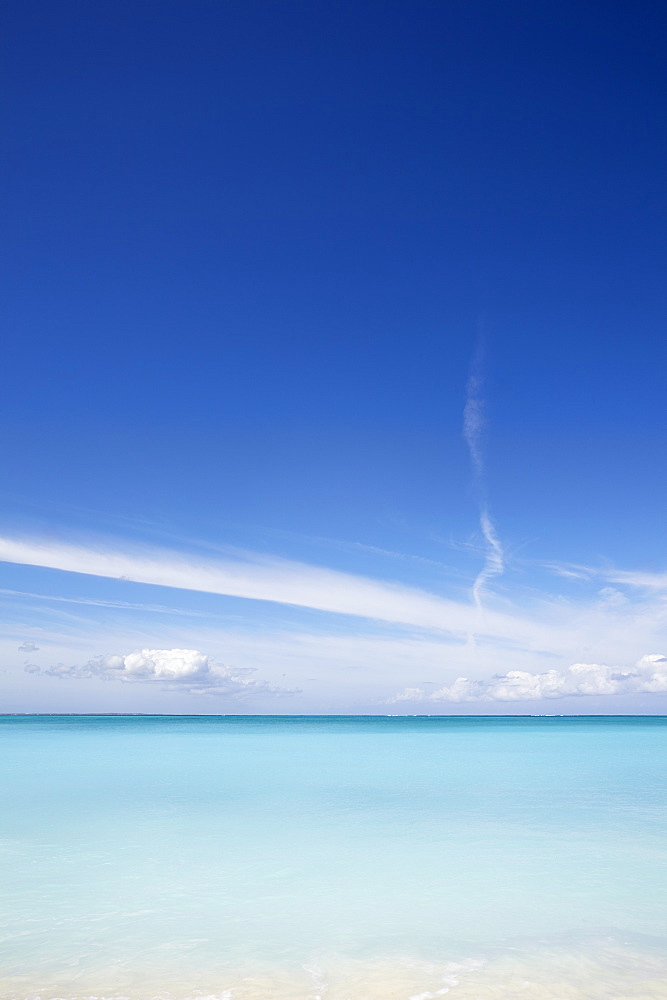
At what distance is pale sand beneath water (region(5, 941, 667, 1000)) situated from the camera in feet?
15.8

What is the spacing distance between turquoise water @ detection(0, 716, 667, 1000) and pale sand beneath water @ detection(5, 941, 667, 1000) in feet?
0.06

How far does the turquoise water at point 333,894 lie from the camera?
5125 mm

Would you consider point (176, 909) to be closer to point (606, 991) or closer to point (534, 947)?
point (534, 947)

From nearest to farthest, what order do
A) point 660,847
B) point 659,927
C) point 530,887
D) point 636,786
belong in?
point 659,927, point 530,887, point 660,847, point 636,786

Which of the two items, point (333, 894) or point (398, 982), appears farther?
point (333, 894)

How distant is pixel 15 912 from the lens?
21.4 feet

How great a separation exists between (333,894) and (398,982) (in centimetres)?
229

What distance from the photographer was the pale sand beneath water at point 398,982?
4.80 metres

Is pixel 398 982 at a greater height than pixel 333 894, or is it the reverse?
pixel 398 982

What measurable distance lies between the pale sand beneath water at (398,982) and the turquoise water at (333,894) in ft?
0.06

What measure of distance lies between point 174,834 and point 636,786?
38.5 ft

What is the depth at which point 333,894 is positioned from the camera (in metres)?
7.18

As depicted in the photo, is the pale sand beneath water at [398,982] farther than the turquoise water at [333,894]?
No

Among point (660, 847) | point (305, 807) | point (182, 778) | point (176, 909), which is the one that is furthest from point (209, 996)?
point (182, 778)
